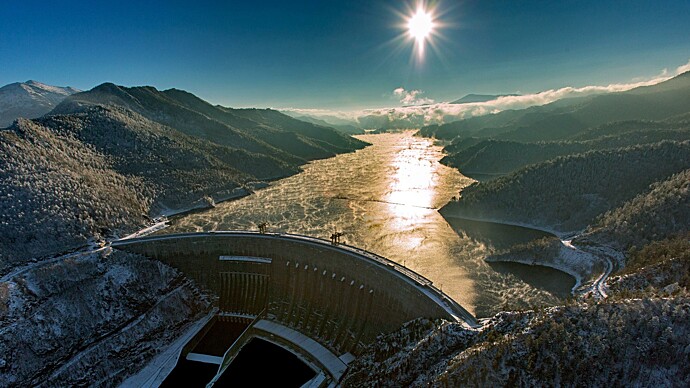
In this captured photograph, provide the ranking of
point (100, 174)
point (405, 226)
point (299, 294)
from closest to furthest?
point (299, 294)
point (405, 226)
point (100, 174)

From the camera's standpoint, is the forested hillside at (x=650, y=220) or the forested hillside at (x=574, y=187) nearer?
the forested hillside at (x=650, y=220)

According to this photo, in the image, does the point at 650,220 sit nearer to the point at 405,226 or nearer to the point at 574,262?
the point at 574,262

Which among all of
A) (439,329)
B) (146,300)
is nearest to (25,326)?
(146,300)

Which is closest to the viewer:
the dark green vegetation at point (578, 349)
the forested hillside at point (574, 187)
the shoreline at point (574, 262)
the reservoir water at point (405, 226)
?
the dark green vegetation at point (578, 349)

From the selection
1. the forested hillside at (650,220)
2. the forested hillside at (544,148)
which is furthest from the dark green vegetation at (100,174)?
the forested hillside at (650,220)

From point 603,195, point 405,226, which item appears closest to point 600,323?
point 405,226

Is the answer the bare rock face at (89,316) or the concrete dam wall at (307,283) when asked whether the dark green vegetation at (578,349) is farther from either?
the bare rock face at (89,316)

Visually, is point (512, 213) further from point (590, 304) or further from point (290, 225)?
point (590, 304)
